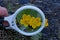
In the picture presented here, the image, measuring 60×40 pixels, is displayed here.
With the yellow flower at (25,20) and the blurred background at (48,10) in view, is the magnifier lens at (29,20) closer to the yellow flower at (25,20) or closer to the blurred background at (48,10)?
the yellow flower at (25,20)

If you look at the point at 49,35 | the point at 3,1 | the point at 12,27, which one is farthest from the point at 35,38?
the point at 3,1

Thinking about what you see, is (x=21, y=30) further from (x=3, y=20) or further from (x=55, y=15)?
(x=55, y=15)

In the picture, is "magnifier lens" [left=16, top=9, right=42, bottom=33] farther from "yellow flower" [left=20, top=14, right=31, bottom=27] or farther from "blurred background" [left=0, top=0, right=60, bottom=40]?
"blurred background" [left=0, top=0, right=60, bottom=40]

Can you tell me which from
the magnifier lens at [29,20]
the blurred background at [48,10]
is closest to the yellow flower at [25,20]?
the magnifier lens at [29,20]

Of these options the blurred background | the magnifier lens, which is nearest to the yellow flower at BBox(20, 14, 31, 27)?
the magnifier lens

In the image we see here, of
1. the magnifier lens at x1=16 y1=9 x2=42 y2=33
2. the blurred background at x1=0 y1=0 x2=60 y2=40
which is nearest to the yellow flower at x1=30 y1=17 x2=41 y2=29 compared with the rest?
the magnifier lens at x1=16 y1=9 x2=42 y2=33

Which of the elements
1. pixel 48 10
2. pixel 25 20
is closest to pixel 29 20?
pixel 25 20

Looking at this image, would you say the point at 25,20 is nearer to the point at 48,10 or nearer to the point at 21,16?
the point at 21,16

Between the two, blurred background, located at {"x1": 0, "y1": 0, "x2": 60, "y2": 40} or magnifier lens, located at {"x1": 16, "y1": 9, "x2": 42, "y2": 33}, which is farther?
blurred background, located at {"x1": 0, "y1": 0, "x2": 60, "y2": 40}
